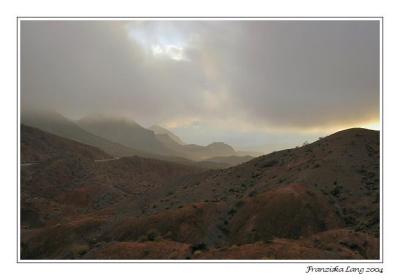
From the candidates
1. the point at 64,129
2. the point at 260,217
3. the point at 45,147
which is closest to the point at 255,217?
the point at 260,217

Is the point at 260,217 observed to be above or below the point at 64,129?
below

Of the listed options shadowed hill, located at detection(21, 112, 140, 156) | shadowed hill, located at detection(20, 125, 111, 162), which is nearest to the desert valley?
shadowed hill, located at detection(20, 125, 111, 162)

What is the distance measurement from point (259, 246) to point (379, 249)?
20.9 ft

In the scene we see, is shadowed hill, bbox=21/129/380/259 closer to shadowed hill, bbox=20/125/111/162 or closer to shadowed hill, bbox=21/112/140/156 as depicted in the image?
shadowed hill, bbox=20/125/111/162

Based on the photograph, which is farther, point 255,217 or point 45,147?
point 45,147

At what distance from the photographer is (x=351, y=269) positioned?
48.4 feet

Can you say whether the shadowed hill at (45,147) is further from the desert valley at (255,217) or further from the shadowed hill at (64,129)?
the shadowed hill at (64,129)

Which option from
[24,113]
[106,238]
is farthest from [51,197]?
[24,113]

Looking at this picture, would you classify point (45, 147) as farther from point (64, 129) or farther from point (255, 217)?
point (64, 129)

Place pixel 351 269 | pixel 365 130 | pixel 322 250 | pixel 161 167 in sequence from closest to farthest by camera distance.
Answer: pixel 351 269
pixel 322 250
pixel 365 130
pixel 161 167

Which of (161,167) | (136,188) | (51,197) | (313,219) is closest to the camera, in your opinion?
(313,219)

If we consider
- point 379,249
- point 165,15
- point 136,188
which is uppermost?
point 165,15

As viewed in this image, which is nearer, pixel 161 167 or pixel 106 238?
pixel 106 238

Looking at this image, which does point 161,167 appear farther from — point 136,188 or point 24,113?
point 24,113
